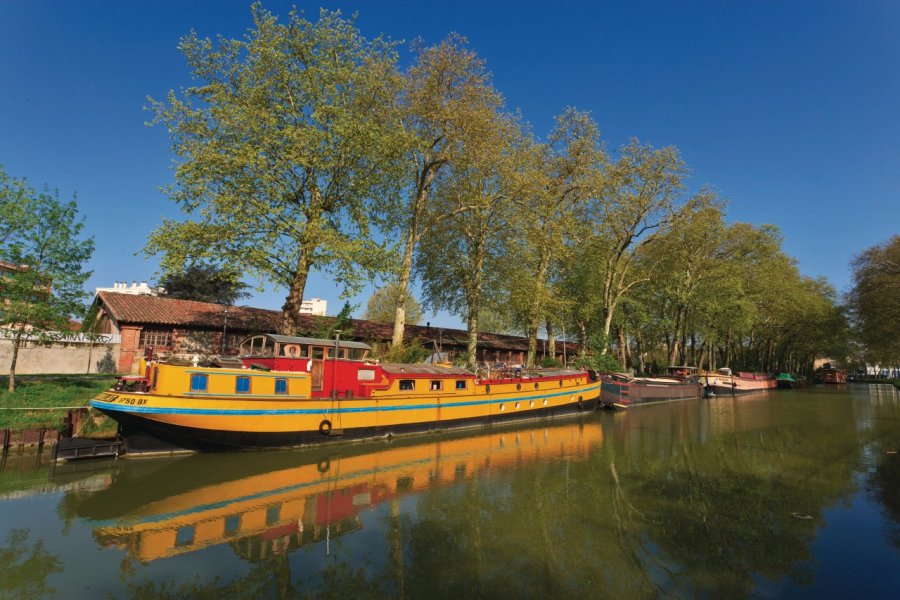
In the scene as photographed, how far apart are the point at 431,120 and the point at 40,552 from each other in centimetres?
2884

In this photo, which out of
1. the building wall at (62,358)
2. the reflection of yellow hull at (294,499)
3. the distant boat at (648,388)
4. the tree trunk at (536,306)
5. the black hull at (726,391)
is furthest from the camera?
the black hull at (726,391)

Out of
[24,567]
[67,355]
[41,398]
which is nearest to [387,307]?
[67,355]

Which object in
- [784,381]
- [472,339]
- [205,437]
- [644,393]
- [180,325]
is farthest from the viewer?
[784,381]

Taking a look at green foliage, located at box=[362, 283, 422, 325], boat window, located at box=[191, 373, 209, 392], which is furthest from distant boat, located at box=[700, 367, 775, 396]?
boat window, located at box=[191, 373, 209, 392]

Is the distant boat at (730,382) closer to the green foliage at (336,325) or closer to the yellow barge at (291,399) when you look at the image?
the yellow barge at (291,399)

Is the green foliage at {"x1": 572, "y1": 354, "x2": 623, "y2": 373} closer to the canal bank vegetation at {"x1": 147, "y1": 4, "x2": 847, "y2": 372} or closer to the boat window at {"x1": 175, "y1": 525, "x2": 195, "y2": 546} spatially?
the canal bank vegetation at {"x1": 147, "y1": 4, "x2": 847, "y2": 372}

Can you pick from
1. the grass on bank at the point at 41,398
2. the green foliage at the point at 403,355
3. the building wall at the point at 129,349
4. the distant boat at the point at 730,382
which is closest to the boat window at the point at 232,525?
the grass on bank at the point at 41,398

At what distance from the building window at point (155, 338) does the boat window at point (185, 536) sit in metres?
24.2

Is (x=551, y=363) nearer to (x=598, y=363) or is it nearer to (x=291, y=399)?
(x=598, y=363)

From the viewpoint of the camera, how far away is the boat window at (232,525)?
34.3 ft

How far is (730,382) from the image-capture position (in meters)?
51.2

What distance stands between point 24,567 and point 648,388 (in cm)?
4256

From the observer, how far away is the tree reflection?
7828mm

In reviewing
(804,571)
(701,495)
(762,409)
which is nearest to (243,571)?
(804,571)
